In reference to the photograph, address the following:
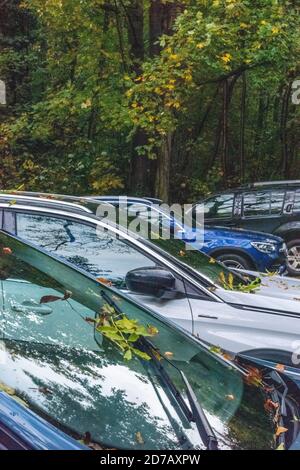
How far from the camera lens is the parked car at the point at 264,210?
1128 cm

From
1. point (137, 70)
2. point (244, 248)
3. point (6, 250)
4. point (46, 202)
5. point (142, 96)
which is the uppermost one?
point (137, 70)

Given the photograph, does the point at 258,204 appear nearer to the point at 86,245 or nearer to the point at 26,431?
the point at 86,245

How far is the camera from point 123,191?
16.2m

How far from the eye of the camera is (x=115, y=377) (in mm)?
2150

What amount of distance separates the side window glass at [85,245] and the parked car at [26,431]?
2.66 meters

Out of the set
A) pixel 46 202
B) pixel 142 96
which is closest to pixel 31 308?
pixel 46 202

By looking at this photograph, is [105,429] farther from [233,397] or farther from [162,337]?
[162,337]

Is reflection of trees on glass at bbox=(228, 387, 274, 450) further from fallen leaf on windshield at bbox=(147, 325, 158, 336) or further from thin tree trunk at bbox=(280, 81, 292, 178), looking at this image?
thin tree trunk at bbox=(280, 81, 292, 178)

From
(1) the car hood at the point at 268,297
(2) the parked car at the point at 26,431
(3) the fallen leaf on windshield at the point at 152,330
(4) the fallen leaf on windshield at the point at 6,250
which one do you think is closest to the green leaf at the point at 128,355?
(3) the fallen leaf on windshield at the point at 152,330

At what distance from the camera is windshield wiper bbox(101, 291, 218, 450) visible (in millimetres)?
1973

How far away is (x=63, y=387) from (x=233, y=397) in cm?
83

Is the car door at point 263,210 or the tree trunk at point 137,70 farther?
the tree trunk at point 137,70

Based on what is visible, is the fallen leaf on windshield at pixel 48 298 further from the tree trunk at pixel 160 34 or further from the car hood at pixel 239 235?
the tree trunk at pixel 160 34

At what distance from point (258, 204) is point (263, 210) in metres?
0.17
